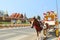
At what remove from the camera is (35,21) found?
12781mm

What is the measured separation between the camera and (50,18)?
70.6 feet

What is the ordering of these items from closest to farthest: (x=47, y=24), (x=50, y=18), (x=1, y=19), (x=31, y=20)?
(x=31, y=20), (x=47, y=24), (x=50, y=18), (x=1, y=19)

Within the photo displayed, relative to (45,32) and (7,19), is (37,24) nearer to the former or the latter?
(45,32)

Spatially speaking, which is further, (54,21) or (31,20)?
(54,21)

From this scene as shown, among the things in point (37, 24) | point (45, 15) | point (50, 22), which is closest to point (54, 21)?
point (50, 22)

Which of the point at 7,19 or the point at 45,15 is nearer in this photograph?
the point at 45,15

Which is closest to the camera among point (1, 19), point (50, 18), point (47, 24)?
point (47, 24)

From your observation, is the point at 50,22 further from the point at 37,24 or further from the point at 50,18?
the point at 37,24

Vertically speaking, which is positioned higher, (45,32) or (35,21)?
(35,21)

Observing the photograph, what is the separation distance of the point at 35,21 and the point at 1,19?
98.4 metres

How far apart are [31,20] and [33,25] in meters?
0.54

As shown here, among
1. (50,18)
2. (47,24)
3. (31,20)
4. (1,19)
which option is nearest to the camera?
(31,20)

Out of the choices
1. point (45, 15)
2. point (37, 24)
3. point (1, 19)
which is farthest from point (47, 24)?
point (1, 19)

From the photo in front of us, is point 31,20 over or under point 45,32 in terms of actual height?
over
